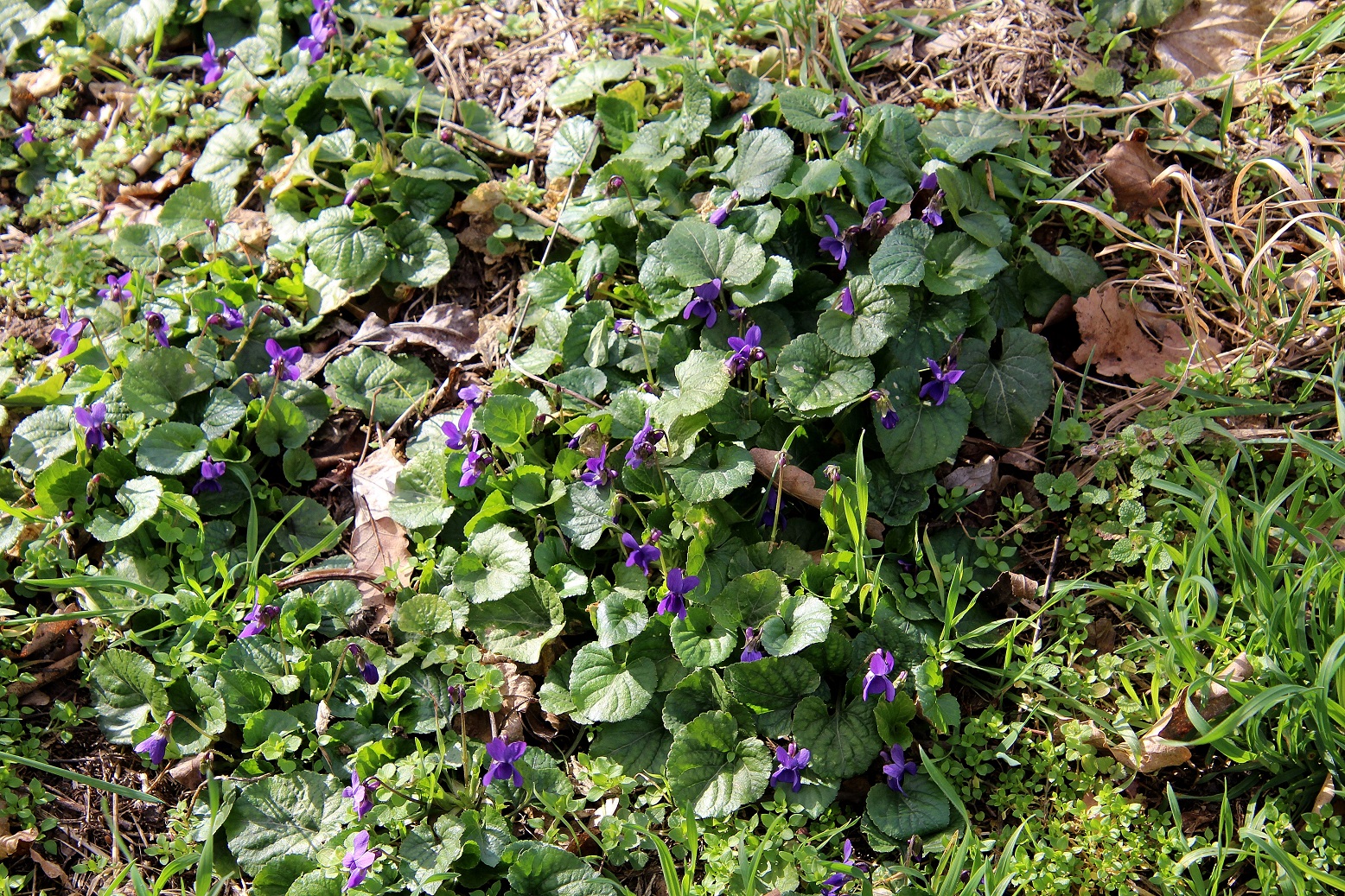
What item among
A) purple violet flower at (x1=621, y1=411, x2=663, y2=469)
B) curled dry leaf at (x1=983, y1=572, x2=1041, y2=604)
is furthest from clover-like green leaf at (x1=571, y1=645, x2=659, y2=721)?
curled dry leaf at (x1=983, y1=572, x2=1041, y2=604)

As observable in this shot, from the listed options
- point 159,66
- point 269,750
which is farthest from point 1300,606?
point 159,66

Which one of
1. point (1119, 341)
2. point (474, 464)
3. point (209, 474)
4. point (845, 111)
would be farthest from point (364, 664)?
point (1119, 341)

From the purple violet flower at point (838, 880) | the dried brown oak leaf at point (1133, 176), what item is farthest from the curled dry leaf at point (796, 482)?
the dried brown oak leaf at point (1133, 176)

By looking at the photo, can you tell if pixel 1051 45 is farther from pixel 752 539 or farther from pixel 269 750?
pixel 269 750

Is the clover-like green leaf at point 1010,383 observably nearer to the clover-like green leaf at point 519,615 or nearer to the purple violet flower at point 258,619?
the clover-like green leaf at point 519,615

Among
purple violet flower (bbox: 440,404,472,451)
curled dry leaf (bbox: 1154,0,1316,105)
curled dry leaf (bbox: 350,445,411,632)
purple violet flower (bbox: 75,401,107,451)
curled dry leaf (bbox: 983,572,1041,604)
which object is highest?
curled dry leaf (bbox: 1154,0,1316,105)

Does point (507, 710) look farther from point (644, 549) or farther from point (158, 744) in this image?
point (158, 744)

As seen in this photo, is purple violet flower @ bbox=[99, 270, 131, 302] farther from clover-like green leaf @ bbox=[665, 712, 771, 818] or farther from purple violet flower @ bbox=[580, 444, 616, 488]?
clover-like green leaf @ bbox=[665, 712, 771, 818]

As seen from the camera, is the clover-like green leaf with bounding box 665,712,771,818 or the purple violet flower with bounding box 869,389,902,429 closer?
the clover-like green leaf with bounding box 665,712,771,818
